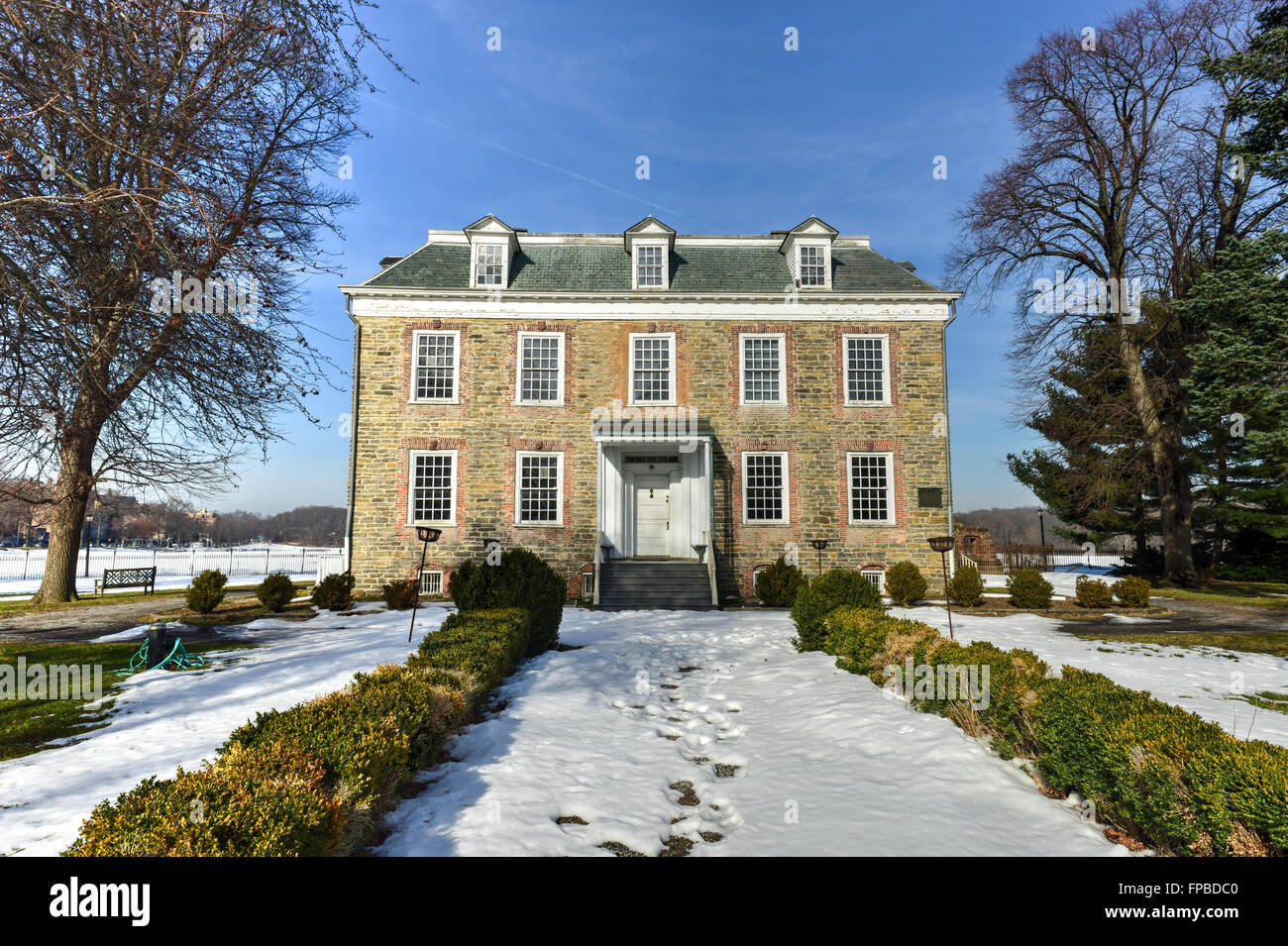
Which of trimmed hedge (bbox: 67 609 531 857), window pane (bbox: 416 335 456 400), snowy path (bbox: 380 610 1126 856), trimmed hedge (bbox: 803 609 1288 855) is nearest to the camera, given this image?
trimmed hedge (bbox: 67 609 531 857)

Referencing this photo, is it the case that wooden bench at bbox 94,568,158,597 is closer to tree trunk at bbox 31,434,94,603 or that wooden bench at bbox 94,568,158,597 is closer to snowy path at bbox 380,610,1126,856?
tree trunk at bbox 31,434,94,603

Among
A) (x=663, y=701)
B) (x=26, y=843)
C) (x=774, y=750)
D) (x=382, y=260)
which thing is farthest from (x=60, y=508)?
(x=774, y=750)

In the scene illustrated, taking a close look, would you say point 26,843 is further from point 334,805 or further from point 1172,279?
point 1172,279

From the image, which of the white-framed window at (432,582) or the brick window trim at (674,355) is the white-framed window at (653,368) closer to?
the brick window trim at (674,355)

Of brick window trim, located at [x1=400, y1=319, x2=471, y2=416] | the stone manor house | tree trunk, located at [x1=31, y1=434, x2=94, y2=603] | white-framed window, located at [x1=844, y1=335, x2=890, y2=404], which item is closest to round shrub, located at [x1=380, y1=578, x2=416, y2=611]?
the stone manor house

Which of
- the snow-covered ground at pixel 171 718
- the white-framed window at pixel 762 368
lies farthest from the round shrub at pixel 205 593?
the white-framed window at pixel 762 368

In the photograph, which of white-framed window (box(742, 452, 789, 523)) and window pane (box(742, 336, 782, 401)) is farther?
window pane (box(742, 336, 782, 401))

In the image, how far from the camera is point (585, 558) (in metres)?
17.6

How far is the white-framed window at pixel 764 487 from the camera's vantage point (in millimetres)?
17953

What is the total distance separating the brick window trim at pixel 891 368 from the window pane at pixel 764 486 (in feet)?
8.58

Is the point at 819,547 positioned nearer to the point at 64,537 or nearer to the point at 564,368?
the point at 564,368

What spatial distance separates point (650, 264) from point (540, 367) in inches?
192

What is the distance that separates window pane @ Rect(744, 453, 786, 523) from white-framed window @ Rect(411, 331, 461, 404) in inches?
366

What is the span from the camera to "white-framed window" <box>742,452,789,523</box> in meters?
18.0
